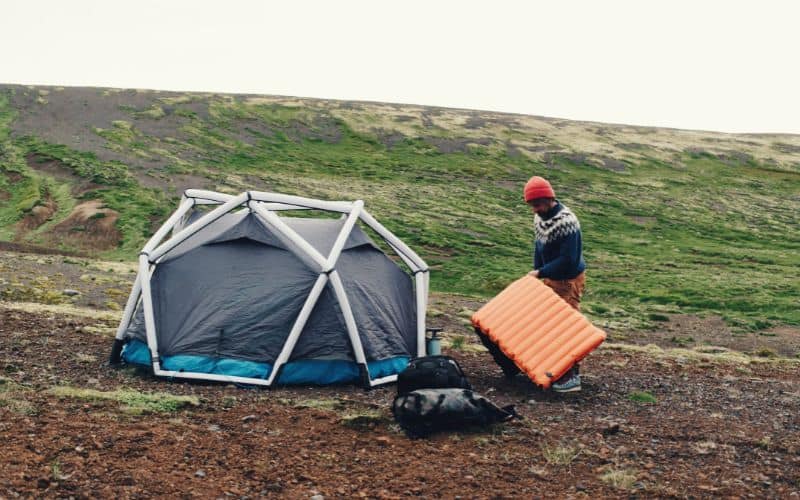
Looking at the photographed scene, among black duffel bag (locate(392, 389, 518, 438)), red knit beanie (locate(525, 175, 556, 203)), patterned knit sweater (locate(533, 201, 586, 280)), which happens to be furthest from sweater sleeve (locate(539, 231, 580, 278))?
black duffel bag (locate(392, 389, 518, 438))

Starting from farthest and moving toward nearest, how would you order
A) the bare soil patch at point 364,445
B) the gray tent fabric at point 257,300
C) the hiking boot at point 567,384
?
the gray tent fabric at point 257,300 → the hiking boot at point 567,384 → the bare soil patch at point 364,445

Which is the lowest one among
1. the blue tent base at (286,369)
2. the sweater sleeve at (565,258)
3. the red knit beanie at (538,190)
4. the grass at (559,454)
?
the blue tent base at (286,369)

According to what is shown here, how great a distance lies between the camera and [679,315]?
29250 millimetres

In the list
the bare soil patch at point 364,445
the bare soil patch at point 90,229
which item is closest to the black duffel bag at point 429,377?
the bare soil patch at point 364,445

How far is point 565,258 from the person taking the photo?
37.7 ft

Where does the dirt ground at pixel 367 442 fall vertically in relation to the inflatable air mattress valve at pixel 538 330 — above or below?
below

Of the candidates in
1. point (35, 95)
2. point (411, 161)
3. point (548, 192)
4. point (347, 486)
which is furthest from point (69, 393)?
point (35, 95)

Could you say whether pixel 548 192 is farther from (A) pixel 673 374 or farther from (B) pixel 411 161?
(B) pixel 411 161

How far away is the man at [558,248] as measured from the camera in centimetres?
1130

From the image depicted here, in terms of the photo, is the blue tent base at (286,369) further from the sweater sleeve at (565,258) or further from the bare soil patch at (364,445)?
the sweater sleeve at (565,258)

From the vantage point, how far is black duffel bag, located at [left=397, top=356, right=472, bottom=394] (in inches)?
377

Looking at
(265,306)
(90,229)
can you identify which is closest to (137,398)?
(265,306)

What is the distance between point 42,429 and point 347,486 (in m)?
3.50

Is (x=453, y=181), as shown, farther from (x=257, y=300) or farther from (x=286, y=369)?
(x=286, y=369)
